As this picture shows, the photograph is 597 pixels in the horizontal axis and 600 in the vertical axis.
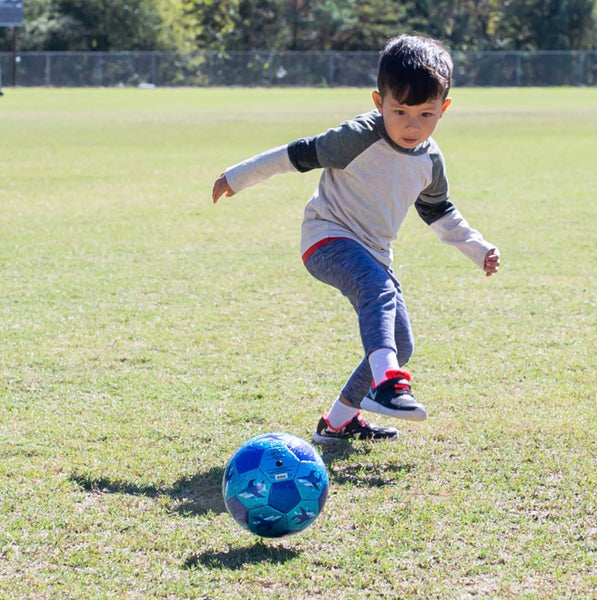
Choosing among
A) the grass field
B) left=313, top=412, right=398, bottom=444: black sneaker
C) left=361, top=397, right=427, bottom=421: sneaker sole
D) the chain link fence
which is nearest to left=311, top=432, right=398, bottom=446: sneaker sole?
left=313, top=412, right=398, bottom=444: black sneaker

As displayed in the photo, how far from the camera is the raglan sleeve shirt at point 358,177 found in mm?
3740

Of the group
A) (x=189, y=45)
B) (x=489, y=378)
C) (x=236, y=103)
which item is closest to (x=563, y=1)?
(x=189, y=45)

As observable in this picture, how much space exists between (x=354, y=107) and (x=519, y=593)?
29503mm

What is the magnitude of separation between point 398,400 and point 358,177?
99 centimetres

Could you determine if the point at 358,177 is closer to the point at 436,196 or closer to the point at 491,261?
the point at 436,196

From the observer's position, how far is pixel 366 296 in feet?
12.0

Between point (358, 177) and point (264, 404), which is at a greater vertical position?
point (358, 177)

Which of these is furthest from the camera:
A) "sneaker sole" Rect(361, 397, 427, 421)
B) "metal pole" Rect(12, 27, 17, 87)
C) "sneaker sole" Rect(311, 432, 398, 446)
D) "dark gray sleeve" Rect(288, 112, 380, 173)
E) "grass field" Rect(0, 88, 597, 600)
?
"metal pole" Rect(12, 27, 17, 87)

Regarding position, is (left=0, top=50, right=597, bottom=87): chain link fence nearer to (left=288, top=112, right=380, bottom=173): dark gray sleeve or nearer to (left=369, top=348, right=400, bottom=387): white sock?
(left=288, top=112, right=380, bottom=173): dark gray sleeve

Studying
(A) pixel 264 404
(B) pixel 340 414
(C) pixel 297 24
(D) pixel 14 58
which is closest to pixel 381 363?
(B) pixel 340 414

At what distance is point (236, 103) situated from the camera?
35812mm

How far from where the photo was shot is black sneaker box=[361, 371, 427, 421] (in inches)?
131

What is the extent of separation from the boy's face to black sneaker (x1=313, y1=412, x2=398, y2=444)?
122 cm

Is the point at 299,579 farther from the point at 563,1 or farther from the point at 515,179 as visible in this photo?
the point at 563,1
